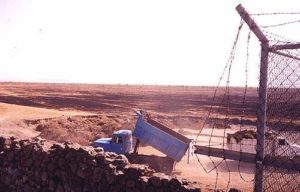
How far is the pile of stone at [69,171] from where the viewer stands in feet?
25.6

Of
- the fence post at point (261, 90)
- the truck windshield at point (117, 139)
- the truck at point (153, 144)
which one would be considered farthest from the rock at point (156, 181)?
the truck windshield at point (117, 139)

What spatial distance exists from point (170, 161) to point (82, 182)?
983 centimetres

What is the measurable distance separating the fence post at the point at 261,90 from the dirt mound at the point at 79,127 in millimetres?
20221

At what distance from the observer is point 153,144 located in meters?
18.8

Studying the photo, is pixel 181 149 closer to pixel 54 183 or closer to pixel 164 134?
pixel 164 134

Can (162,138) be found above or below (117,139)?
above

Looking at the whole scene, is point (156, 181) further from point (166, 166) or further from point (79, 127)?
point (79, 127)

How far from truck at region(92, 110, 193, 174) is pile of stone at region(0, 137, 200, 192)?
8.51 metres

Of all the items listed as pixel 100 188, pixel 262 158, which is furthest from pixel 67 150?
pixel 262 158

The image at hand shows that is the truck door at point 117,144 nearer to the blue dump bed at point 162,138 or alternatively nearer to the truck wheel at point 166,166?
the blue dump bed at point 162,138

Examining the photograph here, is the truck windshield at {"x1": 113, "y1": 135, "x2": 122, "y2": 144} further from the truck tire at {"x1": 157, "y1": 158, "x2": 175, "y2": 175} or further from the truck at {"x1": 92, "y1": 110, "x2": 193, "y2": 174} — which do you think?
the truck tire at {"x1": 157, "y1": 158, "x2": 175, "y2": 175}

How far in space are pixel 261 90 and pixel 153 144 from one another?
47.6ft

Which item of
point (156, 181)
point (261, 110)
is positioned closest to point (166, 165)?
point (156, 181)

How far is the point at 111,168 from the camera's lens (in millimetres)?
8312
